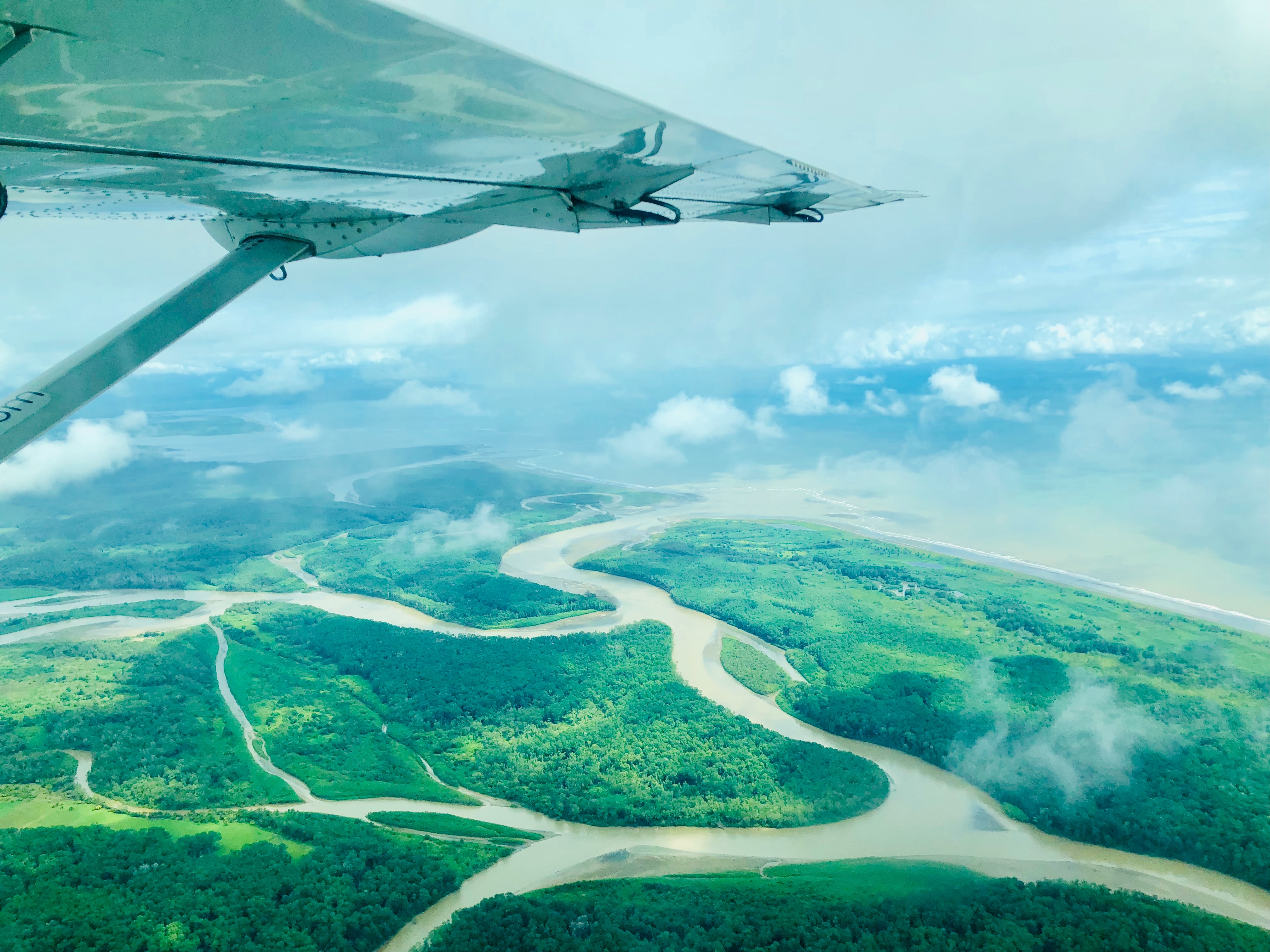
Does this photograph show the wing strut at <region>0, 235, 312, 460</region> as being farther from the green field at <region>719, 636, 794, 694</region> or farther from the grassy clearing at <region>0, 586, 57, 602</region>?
the grassy clearing at <region>0, 586, 57, 602</region>

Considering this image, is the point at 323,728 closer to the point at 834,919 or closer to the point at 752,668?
the point at 752,668

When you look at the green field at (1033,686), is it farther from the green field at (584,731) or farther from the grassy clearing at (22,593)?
the grassy clearing at (22,593)

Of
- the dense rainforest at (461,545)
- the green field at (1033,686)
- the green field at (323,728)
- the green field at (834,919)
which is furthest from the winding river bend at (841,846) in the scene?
the dense rainforest at (461,545)

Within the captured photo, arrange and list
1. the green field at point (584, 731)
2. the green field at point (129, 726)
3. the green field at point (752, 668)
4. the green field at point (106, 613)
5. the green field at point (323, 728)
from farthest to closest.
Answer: the green field at point (106, 613)
the green field at point (752, 668)
the green field at point (323, 728)
the green field at point (129, 726)
the green field at point (584, 731)

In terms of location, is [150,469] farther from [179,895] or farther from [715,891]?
[715,891]

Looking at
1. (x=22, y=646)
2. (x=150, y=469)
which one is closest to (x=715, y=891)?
(x=22, y=646)

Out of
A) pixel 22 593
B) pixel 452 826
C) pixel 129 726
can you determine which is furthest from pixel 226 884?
pixel 22 593

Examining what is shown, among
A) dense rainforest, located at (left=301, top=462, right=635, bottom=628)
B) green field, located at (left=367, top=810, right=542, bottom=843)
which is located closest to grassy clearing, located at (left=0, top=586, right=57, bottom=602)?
dense rainforest, located at (left=301, top=462, right=635, bottom=628)
